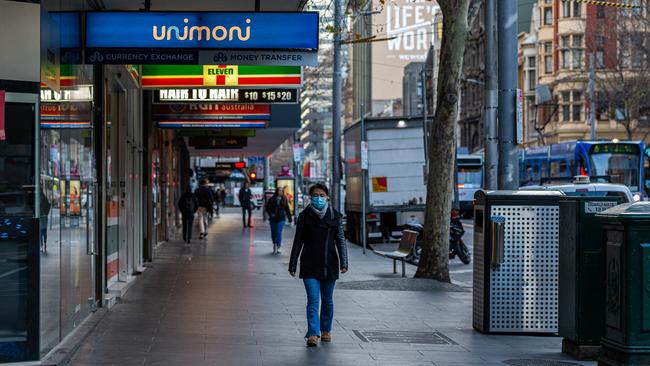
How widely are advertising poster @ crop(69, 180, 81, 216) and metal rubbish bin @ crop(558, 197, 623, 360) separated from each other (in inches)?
200

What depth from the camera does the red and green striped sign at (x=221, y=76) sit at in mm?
18312

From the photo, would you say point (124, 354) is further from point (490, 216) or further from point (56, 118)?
point (490, 216)

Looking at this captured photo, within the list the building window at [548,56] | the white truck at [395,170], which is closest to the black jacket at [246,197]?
the white truck at [395,170]

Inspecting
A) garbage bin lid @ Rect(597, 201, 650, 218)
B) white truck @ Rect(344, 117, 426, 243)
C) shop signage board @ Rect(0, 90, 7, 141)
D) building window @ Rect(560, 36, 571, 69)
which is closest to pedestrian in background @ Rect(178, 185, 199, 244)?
white truck @ Rect(344, 117, 426, 243)

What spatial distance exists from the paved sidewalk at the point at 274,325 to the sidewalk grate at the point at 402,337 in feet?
0.11

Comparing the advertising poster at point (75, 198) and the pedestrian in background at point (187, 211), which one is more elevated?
the advertising poster at point (75, 198)

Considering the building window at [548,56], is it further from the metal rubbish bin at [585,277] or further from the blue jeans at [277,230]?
the metal rubbish bin at [585,277]

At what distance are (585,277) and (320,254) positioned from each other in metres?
2.79

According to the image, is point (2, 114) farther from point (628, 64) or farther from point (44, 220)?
point (628, 64)

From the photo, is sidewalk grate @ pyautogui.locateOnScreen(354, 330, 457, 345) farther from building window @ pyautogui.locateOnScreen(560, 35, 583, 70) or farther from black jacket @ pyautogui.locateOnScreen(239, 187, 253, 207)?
building window @ pyautogui.locateOnScreen(560, 35, 583, 70)

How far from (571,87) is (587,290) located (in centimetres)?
6162

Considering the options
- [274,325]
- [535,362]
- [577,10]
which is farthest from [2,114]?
[577,10]

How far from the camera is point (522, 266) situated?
40.9 feet

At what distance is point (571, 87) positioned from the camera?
70.2m
